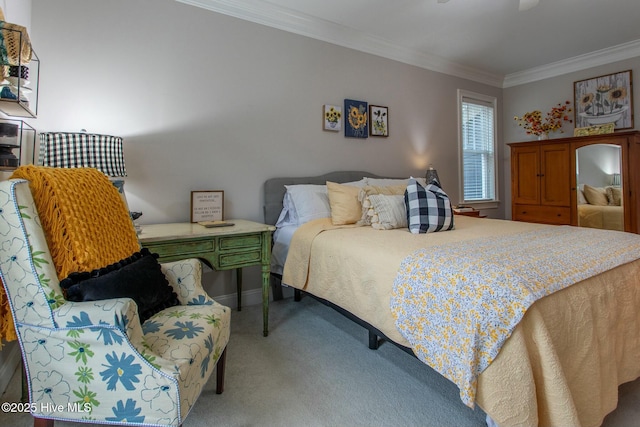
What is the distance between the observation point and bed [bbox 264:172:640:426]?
1.12 metres

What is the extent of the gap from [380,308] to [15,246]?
1.48 metres

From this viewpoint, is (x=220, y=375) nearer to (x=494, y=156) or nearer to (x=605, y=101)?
(x=494, y=156)

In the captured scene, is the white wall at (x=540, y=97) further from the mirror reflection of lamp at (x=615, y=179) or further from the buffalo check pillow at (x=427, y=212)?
the buffalo check pillow at (x=427, y=212)

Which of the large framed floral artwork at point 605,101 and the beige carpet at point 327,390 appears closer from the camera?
the beige carpet at point 327,390

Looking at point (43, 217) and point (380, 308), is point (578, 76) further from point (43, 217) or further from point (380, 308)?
point (43, 217)

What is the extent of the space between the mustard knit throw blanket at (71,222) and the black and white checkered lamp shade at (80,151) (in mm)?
398

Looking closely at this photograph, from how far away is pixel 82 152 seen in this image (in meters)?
1.79

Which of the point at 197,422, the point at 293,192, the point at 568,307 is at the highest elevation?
the point at 293,192

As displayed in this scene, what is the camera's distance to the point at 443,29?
10.8ft

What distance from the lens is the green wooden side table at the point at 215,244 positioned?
188 centimetres

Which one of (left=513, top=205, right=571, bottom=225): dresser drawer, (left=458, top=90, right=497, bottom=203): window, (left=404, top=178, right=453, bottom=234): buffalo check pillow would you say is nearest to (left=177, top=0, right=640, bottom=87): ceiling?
(left=458, top=90, right=497, bottom=203): window

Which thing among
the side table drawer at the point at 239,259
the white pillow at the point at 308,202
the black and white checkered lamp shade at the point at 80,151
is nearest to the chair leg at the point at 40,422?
the side table drawer at the point at 239,259

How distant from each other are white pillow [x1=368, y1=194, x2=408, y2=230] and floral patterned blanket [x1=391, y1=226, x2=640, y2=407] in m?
0.68

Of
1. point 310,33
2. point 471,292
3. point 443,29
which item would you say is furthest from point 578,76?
point 471,292
